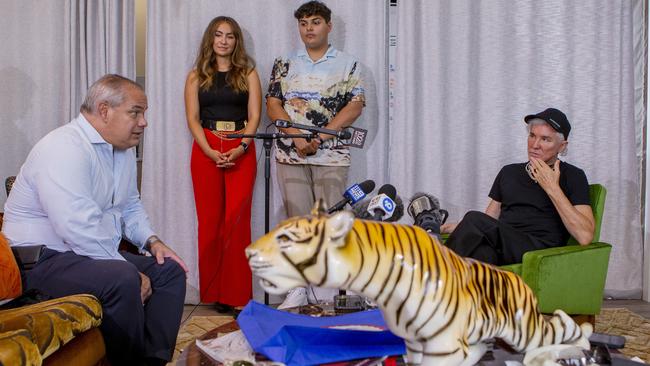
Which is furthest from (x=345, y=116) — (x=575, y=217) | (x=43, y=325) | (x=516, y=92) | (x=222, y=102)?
(x=43, y=325)

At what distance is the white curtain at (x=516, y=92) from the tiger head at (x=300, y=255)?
289 centimetres

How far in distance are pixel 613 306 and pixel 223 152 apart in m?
2.42

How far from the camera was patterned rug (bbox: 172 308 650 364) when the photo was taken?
290 centimetres

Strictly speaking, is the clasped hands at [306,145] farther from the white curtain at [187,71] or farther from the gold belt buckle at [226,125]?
the white curtain at [187,71]

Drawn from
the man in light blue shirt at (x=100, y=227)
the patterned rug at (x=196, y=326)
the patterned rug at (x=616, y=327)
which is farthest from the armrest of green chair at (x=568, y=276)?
the patterned rug at (x=196, y=326)

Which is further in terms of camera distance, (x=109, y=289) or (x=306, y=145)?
(x=306, y=145)

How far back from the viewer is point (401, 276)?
3.77ft

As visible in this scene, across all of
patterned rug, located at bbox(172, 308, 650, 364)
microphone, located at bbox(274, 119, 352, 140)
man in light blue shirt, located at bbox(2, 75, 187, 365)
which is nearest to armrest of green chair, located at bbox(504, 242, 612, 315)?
patterned rug, located at bbox(172, 308, 650, 364)

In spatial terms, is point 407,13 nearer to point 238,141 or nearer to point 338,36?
point 338,36

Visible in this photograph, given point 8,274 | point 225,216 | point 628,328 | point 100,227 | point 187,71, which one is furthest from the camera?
point 187,71

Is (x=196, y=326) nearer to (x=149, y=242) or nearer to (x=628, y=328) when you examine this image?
(x=149, y=242)

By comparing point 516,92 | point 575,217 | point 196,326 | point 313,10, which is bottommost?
point 196,326

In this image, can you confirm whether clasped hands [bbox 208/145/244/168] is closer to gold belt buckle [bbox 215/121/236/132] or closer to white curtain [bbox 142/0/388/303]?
gold belt buckle [bbox 215/121/236/132]

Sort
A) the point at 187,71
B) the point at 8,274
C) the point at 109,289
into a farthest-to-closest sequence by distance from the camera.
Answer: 1. the point at 187,71
2. the point at 109,289
3. the point at 8,274
